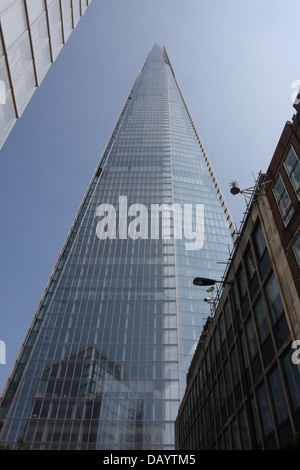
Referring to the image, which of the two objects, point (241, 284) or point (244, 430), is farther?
point (241, 284)

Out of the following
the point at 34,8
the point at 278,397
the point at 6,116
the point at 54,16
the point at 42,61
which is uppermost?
the point at 54,16

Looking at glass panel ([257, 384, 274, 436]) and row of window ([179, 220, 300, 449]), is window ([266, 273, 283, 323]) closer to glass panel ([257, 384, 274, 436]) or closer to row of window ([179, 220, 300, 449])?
row of window ([179, 220, 300, 449])

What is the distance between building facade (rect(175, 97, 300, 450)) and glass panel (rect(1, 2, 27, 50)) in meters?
12.8

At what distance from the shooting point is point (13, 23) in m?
13.8

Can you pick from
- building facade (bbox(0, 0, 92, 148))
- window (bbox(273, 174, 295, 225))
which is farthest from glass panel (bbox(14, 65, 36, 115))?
window (bbox(273, 174, 295, 225))

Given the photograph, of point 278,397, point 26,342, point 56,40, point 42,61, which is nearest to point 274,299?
point 278,397

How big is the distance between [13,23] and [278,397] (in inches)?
764

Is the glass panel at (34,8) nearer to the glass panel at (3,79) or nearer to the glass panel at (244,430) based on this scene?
the glass panel at (3,79)

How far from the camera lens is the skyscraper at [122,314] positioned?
58.9 m

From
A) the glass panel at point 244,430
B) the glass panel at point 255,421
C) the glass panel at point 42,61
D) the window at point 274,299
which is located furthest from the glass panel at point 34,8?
the glass panel at point 244,430

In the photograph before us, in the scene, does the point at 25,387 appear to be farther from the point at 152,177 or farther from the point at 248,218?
the point at 152,177

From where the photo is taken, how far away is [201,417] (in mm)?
28344

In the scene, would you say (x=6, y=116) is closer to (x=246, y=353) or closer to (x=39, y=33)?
(x=39, y=33)
